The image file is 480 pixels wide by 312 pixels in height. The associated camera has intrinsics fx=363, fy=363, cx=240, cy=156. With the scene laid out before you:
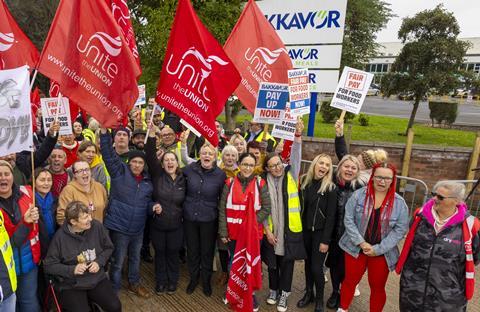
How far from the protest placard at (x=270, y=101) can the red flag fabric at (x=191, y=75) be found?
1.00 m

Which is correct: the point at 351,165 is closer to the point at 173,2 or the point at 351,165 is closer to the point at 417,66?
the point at 173,2

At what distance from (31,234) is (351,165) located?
11.2ft

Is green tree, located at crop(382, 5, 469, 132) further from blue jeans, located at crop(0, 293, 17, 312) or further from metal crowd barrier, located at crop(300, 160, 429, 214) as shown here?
blue jeans, located at crop(0, 293, 17, 312)

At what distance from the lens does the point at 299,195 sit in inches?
171

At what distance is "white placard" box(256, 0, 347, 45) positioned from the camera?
7664mm

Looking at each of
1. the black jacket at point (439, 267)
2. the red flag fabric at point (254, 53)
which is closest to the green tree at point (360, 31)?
the red flag fabric at point (254, 53)

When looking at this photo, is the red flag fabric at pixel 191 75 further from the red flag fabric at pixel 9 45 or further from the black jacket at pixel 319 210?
the red flag fabric at pixel 9 45

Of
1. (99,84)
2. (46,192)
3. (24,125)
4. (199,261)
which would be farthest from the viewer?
(199,261)

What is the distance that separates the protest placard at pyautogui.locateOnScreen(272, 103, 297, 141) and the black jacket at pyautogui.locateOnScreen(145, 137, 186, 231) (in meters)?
1.47

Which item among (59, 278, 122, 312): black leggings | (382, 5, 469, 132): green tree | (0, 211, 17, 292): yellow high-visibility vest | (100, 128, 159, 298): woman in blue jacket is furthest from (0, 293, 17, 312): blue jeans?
(382, 5, 469, 132): green tree

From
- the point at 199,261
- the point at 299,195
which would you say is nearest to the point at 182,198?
the point at 199,261

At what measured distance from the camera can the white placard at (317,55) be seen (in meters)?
7.83

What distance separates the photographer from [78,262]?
3.55 metres

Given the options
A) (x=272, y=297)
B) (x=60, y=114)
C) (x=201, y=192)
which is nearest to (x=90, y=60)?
(x=60, y=114)
